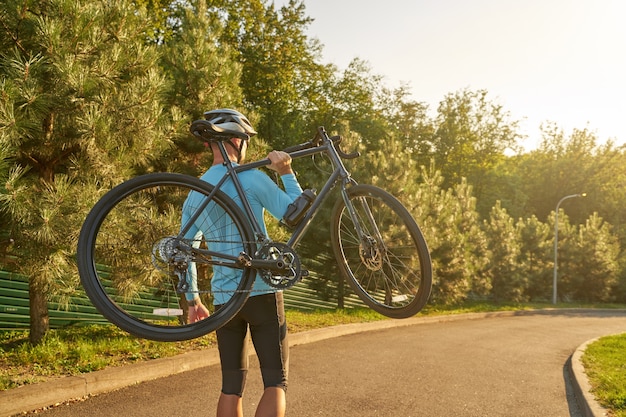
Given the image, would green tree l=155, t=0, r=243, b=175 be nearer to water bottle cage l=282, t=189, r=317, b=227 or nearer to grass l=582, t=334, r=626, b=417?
water bottle cage l=282, t=189, r=317, b=227

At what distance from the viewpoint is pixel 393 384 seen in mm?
7992

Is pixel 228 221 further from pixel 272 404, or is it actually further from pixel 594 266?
pixel 594 266

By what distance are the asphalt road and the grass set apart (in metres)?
0.38

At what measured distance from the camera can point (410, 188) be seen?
14734 millimetres

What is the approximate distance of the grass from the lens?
21.5 ft

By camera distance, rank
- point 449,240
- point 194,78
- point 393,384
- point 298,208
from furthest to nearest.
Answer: point 449,240 < point 194,78 < point 393,384 < point 298,208

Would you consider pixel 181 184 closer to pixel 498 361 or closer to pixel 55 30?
pixel 55 30

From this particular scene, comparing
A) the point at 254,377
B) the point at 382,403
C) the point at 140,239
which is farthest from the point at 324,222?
the point at 140,239

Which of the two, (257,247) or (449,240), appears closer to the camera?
(257,247)

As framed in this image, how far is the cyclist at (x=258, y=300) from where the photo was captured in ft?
10.1

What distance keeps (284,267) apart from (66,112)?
5.11m

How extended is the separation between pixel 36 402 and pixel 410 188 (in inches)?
409

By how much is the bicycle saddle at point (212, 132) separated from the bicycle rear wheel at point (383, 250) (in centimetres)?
65

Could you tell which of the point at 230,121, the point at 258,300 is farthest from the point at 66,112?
the point at 258,300
